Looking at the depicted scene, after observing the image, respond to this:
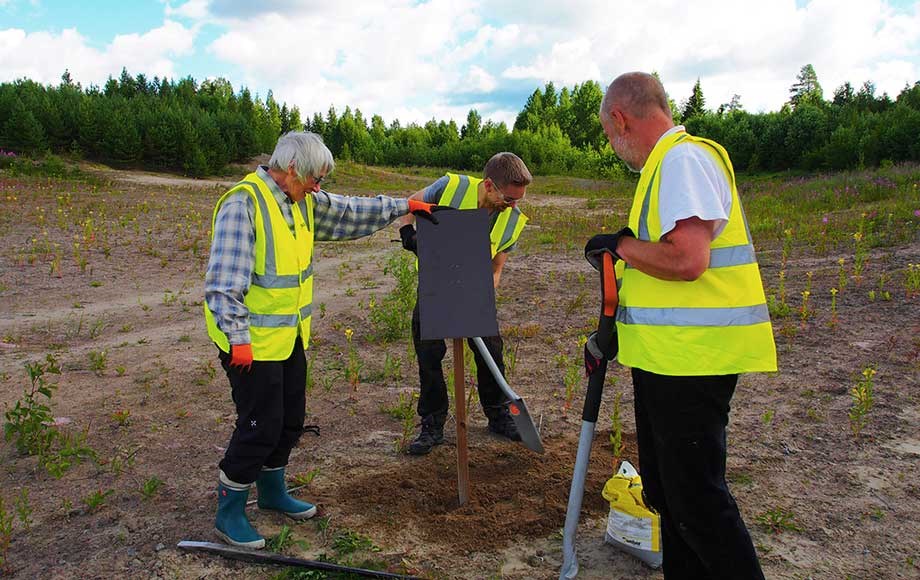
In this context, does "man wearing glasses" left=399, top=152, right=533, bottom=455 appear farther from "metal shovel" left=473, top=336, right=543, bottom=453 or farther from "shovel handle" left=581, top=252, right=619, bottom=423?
"shovel handle" left=581, top=252, right=619, bottom=423

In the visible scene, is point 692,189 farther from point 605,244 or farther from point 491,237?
point 491,237

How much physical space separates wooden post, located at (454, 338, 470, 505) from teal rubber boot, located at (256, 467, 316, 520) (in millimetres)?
756

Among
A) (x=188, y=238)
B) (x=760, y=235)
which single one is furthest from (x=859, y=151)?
(x=188, y=238)

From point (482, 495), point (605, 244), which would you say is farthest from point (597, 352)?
point (482, 495)

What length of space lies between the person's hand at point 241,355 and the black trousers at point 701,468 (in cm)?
161

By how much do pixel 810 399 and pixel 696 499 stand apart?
3018 millimetres

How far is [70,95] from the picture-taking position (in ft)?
118

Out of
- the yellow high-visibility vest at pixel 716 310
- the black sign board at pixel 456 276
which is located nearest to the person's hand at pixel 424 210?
the black sign board at pixel 456 276

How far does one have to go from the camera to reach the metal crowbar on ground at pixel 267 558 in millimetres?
2826

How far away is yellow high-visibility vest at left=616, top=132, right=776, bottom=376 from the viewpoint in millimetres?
2148

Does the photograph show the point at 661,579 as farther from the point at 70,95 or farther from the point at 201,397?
the point at 70,95

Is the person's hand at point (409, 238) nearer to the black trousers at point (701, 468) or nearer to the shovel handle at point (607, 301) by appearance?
the shovel handle at point (607, 301)

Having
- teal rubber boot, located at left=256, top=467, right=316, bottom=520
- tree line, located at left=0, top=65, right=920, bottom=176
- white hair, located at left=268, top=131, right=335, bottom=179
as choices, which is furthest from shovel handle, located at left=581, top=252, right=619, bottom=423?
tree line, located at left=0, top=65, right=920, bottom=176

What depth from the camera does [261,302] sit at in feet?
9.64
